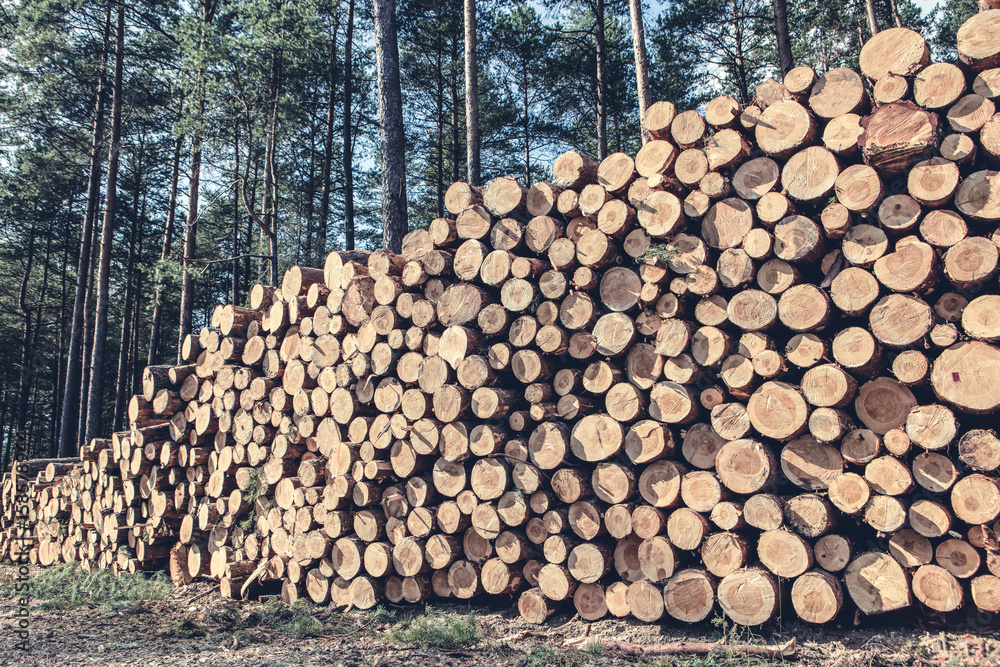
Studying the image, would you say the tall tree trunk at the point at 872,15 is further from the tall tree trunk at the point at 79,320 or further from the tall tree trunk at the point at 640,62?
the tall tree trunk at the point at 79,320

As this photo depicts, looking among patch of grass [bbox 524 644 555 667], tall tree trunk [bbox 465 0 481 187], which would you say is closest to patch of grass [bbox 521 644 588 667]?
patch of grass [bbox 524 644 555 667]

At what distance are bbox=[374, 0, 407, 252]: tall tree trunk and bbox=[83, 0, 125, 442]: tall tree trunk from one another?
730 cm

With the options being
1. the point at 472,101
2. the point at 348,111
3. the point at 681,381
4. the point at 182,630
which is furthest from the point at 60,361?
the point at 681,381

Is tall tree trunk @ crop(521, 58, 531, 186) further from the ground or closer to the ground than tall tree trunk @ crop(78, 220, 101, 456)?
further from the ground

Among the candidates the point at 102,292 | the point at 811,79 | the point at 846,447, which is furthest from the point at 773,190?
the point at 102,292

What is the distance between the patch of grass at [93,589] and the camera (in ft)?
18.7

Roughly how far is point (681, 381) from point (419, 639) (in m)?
2.42

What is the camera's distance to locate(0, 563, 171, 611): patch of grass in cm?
571

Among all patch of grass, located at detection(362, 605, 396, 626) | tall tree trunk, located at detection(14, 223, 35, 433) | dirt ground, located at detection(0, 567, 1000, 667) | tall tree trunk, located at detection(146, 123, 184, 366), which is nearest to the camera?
dirt ground, located at detection(0, 567, 1000, 667)

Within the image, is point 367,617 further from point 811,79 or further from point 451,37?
point 451,37

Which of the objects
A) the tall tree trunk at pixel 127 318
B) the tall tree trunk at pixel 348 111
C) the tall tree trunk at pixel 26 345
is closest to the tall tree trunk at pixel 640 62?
the tall tree trunk at pixel 348 111

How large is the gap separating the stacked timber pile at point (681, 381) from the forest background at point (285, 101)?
3.18 metres

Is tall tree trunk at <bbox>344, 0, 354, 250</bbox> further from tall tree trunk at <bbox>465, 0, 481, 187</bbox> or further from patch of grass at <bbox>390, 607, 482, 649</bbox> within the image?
patch of grass at <bbox>390, 607, 482, 649</bbox>

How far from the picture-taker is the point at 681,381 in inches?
163
